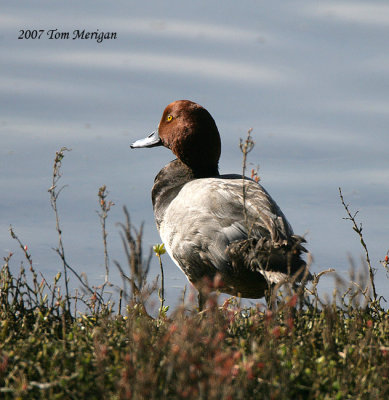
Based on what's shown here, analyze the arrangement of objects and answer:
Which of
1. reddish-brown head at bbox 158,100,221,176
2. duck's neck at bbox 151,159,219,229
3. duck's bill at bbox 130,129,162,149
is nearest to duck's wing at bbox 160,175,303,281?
duck's neck at bbox 151,159,219,229

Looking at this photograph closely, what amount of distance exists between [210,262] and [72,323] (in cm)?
116

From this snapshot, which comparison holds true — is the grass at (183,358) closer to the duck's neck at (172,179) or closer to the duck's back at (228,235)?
the duck's back at (228,235)

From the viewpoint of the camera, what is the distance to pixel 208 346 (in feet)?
8.71

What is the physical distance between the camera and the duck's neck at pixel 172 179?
17.5ft

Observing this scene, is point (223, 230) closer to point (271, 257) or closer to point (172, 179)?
point (271, 257)

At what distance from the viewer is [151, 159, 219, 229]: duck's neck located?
533cm

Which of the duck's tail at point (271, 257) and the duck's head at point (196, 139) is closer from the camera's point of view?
the duck's tail at point (271, 257)

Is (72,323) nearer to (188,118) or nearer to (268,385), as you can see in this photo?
(268,385)

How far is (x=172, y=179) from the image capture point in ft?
18.1

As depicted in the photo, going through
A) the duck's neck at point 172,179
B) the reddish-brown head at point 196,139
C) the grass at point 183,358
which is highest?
the reddish-brown head at point 196,139

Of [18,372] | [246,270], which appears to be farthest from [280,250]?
[18,372]

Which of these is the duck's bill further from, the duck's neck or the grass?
the grass

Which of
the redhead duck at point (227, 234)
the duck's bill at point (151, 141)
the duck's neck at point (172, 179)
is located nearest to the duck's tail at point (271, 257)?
the redhead duck at point (227, 234)

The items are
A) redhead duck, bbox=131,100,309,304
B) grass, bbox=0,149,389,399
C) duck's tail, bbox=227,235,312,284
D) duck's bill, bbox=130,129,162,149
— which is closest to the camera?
grass, bbox=0,149,389,399
